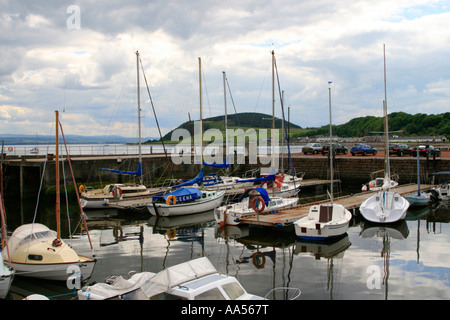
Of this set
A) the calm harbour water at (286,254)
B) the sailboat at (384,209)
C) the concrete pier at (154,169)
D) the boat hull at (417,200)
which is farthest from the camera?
the concrete pier at (154,169)

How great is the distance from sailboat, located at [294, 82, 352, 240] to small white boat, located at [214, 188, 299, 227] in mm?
3156

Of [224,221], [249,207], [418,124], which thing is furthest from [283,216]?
[418,124]

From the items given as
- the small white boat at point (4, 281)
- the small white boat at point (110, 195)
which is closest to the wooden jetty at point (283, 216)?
the small white boat at point (110, 195)

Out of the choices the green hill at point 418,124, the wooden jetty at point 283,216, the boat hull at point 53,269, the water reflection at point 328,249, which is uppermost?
the green hill at point 418,124

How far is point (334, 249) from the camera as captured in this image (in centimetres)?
1930

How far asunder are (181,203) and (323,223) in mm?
10730

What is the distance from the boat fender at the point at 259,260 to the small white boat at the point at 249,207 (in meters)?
4.82

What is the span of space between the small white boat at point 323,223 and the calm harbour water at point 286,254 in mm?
514

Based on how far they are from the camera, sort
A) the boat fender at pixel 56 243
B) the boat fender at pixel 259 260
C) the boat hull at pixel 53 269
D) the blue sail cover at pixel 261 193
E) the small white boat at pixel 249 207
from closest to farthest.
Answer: the boat hull at pixel 53 269
the boat fender at pixel 56 243
the boat fender at pixel 259 260
the small white boat at pixel 249 207
the blue sail cover at pixel 261 193

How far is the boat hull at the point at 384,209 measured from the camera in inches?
934

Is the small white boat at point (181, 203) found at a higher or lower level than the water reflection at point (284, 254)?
higher

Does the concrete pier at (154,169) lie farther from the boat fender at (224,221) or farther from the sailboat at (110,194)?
the boat fender at (224,221)

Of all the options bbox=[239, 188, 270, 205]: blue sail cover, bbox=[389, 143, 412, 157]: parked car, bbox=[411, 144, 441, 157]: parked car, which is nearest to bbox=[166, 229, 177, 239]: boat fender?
bbox=[239, 188, 270, 205]: blue sail cover

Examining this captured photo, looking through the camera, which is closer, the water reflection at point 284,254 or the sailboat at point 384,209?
the water reflection at point 284,254
